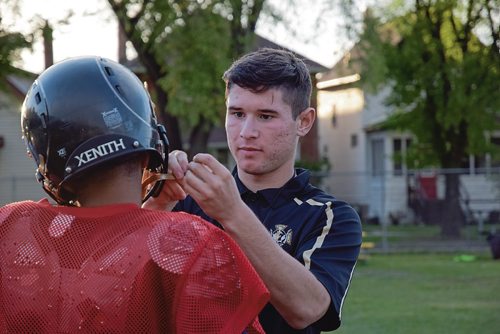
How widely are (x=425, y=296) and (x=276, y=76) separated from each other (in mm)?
13032

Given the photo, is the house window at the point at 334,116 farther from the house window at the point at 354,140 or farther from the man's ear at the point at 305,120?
the man's ear at the point at 305,120

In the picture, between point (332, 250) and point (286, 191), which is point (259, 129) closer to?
point (286, 191)

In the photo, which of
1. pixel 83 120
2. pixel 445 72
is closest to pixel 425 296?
pixel 83 120

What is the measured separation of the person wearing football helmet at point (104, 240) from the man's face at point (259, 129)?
96 centimetres

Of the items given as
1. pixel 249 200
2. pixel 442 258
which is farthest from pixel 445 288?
pixel 249 200

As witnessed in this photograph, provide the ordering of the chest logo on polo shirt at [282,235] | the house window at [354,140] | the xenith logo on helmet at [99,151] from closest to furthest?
the xenith logo on helmet at [99,151] → the chest logo on polo shirt at [282,235] → the house window at [354,140]

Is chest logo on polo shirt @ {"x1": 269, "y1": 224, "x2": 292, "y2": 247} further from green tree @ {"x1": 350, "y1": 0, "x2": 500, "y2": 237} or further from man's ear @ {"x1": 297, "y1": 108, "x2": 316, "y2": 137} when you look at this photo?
green tree @ {"x1": 350, "y1": 0, "x2": 500, "y2": 237}

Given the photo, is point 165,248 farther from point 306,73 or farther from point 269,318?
point 306,73

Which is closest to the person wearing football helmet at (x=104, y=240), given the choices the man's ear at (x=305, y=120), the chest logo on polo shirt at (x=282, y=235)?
the chest logo on polo shirt at (x=282, y=235)

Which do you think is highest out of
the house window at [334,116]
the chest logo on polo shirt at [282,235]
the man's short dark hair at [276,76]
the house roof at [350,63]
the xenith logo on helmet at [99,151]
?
the house roof at [350,63]

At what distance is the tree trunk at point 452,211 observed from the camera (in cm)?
2864

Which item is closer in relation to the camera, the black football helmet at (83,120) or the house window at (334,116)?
the black football helmet at (83,120)

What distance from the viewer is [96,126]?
2.49m

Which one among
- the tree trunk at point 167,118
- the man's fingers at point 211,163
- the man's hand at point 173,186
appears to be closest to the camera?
the man's fingers at point 211,163
